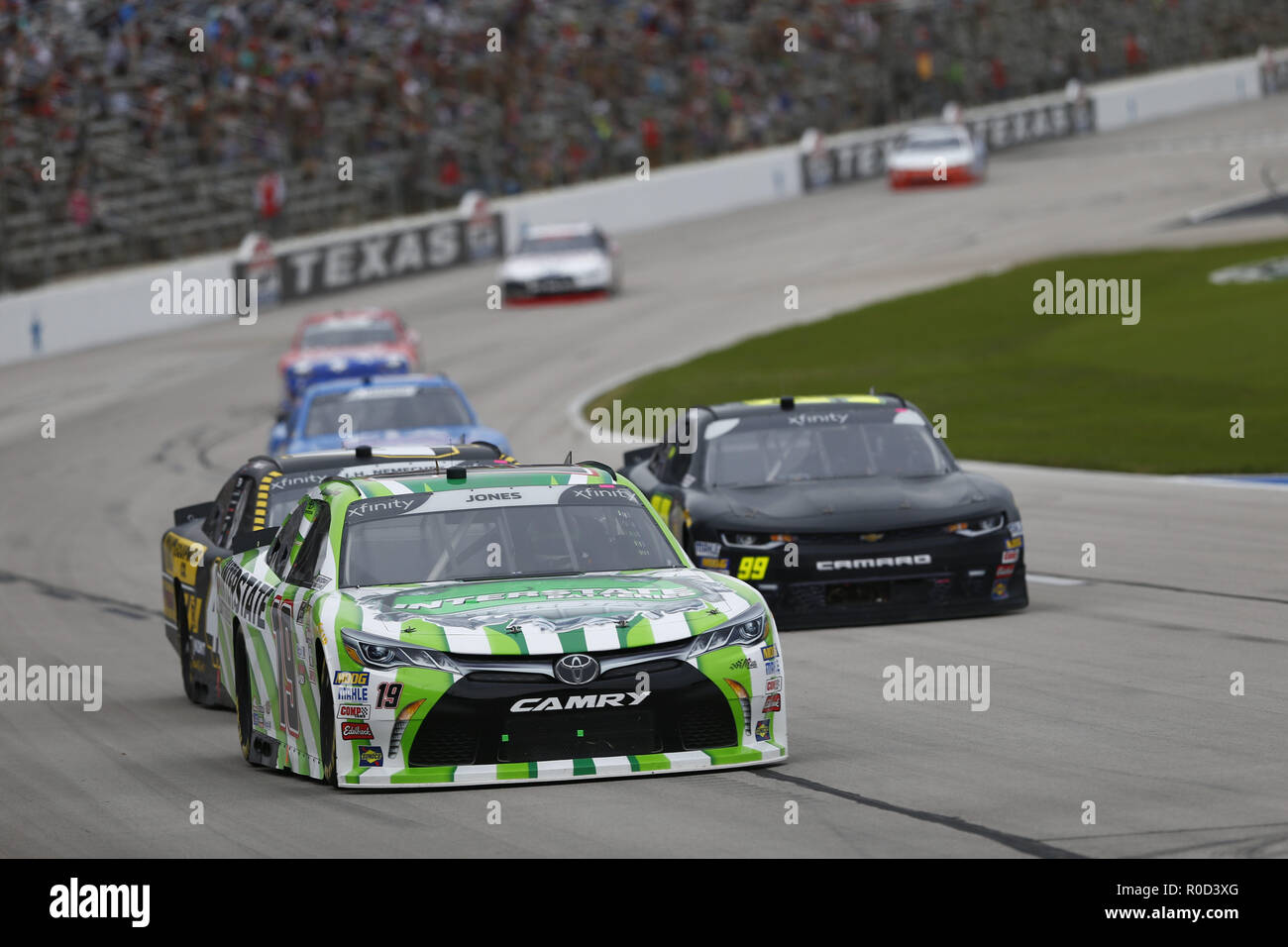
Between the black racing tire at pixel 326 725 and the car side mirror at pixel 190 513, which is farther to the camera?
the car side mirror at pixel 190 513

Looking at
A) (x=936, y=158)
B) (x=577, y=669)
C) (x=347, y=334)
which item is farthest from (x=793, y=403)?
(x=936, y=158)

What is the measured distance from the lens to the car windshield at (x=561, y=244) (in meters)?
42.2

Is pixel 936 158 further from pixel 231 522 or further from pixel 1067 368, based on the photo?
pixel 231 522

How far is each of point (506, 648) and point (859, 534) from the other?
17.3ft

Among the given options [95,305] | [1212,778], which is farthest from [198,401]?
[1212,778]

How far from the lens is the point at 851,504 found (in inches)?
521

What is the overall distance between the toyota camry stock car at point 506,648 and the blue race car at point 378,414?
362 inches

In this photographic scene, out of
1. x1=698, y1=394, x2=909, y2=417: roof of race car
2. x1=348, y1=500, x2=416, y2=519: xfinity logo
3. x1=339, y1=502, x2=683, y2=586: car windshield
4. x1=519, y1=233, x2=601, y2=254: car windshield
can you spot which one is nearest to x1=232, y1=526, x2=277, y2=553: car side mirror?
x1=348, y1=500, x2=416, y2=519: xfinity logo

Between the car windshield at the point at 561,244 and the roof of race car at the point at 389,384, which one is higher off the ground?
the car windshield at the point at 561,244

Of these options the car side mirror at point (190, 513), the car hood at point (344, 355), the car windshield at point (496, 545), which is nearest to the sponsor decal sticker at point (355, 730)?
the car windshield at point (496, 545)

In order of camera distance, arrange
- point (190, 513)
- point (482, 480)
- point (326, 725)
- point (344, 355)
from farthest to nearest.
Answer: point (344, 355) < point (190, 513) < point (482, 480) < point (326, 725)

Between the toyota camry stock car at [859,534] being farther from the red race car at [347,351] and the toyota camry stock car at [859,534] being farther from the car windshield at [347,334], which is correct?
the car windshield at [347,334]

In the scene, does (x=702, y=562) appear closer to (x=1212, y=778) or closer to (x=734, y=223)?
(x=1212, y=778)
